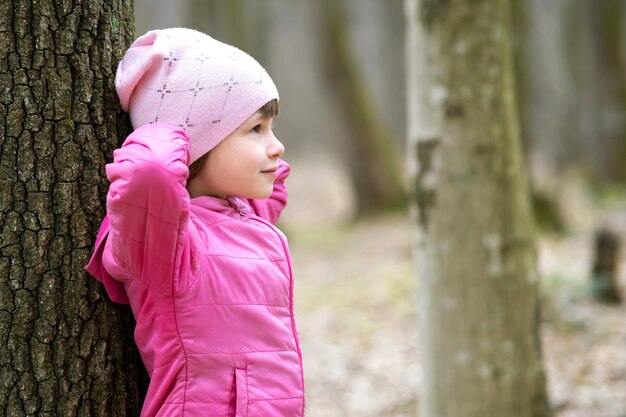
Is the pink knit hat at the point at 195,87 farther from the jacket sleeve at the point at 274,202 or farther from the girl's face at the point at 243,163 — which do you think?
the jacket sleeve at the point at 274,202

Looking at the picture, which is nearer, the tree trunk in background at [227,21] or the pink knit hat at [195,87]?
the pink knit hat at [195,87]

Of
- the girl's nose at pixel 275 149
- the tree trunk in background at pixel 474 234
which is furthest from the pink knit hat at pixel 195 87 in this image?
the tree trunk in background at pixel 474 234

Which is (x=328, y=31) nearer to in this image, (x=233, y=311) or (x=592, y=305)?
(x=592, y=305)

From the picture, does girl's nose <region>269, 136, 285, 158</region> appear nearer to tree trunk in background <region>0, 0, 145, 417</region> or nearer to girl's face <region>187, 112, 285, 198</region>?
girl's face <region>187, 112, 285, 198</region>

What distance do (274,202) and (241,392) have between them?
2.32ft

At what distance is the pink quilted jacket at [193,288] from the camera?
71.5 inches

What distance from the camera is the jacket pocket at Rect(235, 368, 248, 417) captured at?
1.96 metres

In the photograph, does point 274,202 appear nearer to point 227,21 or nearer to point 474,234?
point 474,234

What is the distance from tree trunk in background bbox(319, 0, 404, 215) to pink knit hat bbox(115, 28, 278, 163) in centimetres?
1279

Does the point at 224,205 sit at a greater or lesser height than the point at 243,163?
lesser

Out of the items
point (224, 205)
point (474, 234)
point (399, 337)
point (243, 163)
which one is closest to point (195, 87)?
point (243, 163)

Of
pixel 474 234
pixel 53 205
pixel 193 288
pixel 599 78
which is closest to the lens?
pixel 193 288

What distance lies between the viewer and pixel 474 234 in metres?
4.26

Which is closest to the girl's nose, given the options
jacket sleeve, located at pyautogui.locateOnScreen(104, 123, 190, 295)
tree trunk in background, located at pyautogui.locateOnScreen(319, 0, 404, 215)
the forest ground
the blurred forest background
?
jacket sleeve, located at pyautogui.locateOnScreen(104, 123, 190, 295)
